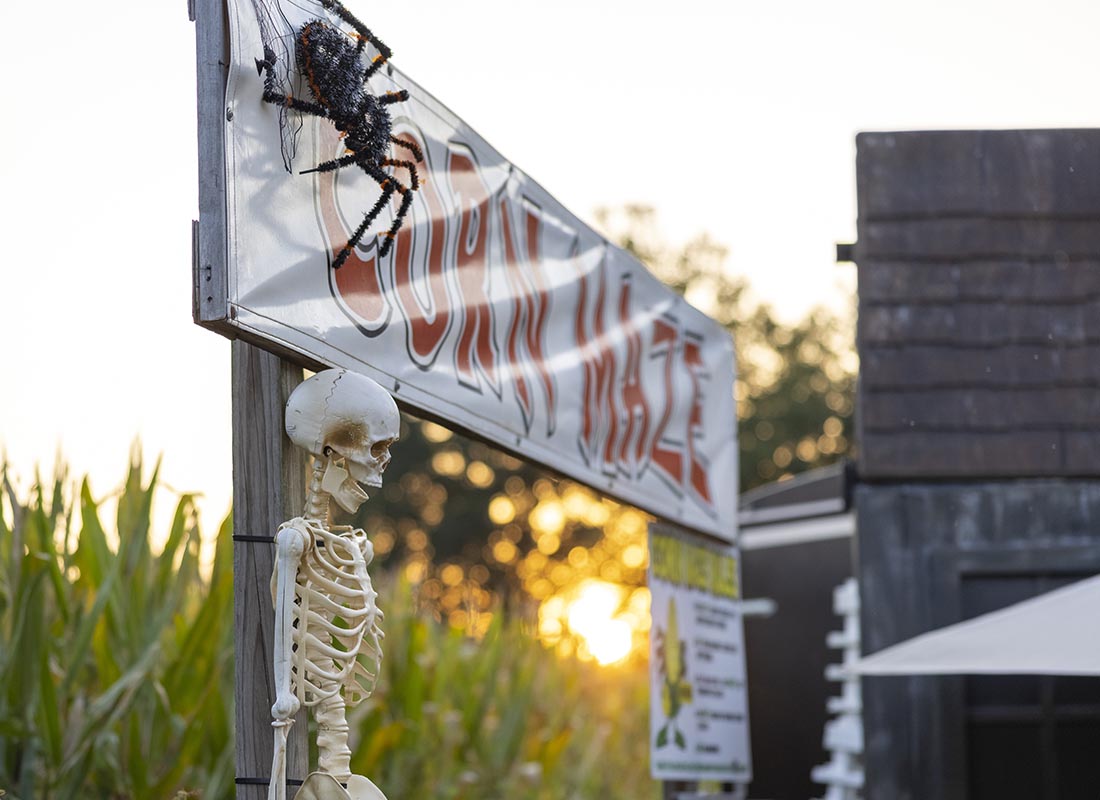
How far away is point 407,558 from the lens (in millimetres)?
34094

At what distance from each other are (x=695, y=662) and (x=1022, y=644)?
1.94 m

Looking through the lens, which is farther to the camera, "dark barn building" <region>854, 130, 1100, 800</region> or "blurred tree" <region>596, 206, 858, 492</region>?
"blurred tree" <region>596, 206, 858, 492</region>

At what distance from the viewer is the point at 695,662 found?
6504mm

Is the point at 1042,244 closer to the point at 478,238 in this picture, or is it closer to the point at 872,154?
the point at 872,154

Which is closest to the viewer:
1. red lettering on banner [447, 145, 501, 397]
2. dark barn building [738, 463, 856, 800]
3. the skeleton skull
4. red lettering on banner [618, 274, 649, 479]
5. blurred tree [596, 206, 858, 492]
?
the skeleton skull

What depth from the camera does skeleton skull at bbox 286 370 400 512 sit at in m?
3.08

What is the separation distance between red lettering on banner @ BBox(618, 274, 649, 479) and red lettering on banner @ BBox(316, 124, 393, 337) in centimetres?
203

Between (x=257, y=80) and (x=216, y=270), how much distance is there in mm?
468

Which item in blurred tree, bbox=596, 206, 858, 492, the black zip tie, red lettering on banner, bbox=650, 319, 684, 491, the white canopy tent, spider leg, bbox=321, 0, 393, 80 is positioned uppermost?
blurred tree, bbox=596, 206, 858, 492

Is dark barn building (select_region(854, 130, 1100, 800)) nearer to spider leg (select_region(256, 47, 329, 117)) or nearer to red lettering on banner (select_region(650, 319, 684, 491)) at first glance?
red lettering on banner (select_region(650, 319, 684, 491))

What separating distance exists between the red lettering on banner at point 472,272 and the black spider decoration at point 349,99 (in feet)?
1.73

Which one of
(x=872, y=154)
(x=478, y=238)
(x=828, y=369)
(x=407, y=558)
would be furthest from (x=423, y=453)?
(x=478, y=238)

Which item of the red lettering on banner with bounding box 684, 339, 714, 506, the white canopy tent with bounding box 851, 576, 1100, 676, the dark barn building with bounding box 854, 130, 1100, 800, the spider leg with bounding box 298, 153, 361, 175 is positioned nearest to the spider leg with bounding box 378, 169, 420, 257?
the spider leg with bounding box 298, 153, 361, 175

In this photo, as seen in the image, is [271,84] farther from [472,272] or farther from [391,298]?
[472,272]
